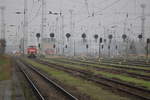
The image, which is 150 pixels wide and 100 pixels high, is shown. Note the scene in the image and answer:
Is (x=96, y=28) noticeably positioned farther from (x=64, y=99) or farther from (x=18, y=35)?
(x=64, y=99)

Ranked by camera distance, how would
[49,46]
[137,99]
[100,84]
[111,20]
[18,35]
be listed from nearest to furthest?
[137,99], [100,84], [111,20], [49,46], [18,35]

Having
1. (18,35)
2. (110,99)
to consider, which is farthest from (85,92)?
(18,35)

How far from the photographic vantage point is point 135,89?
1723 centimetres

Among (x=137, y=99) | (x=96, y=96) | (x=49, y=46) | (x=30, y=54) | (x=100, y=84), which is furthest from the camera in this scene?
(x=49, y=46)

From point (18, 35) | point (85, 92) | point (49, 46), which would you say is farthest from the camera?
point (18, 35)

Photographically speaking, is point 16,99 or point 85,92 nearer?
point 16,99

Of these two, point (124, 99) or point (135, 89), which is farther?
point (135, 89)

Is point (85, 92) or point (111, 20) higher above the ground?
point (111, 20)

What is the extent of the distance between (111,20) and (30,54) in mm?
28596

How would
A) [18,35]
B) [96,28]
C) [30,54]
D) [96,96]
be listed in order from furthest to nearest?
[18,35] < [96,28] < [30,54] < [96,96]

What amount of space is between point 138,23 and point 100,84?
5786 centimetres

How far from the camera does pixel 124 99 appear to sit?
13.9 metres

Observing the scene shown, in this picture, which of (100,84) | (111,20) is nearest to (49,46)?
(111,20)

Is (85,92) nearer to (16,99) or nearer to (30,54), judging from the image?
(16,99)
